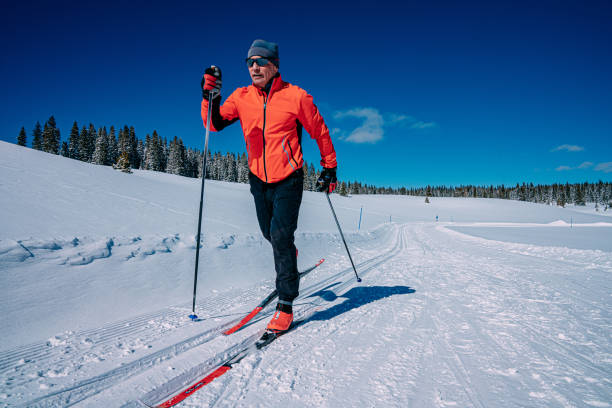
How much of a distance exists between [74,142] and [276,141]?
64.3 meters

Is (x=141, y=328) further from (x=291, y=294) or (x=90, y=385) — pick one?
(x=291, y=294)

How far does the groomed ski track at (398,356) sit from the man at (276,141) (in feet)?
1.94

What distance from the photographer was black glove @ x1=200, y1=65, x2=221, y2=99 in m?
2.40

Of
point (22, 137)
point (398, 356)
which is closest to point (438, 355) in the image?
point (398, 356)

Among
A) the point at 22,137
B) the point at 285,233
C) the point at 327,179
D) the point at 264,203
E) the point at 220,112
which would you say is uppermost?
the point at 22,137

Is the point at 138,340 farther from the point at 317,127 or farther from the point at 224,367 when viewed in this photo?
the point at 317,127

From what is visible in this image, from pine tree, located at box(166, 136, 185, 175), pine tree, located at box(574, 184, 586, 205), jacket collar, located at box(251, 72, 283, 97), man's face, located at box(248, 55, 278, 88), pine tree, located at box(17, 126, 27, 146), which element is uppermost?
pine tree, located at box(17, 126, 27, 146)

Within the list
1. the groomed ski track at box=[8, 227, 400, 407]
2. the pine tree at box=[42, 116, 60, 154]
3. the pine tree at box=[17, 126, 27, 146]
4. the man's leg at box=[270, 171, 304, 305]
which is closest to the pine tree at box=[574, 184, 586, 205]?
the man's leg at box=[270, 171, 304, 305]

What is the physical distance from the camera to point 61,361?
150 centimetres

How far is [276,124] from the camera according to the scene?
7.43 feet

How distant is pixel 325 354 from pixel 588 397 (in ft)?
4.05

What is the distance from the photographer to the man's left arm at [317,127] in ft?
7.59

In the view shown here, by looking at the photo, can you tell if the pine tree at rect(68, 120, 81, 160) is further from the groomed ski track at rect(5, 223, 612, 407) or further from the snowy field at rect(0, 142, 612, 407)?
the groomed ski track at rect(5, 223, 612, 407)

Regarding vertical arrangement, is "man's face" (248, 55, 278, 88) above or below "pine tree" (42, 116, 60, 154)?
below
